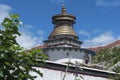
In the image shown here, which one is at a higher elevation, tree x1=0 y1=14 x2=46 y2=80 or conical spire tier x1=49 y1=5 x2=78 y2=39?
conical spire tier x1=49 y1=5 x2=78 y2=39

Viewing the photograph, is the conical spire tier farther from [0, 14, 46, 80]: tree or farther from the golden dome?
[0, 14, 46, 80]: tree

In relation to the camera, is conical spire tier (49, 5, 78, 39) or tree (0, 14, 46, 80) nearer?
tree (0, 14, 46, 80)

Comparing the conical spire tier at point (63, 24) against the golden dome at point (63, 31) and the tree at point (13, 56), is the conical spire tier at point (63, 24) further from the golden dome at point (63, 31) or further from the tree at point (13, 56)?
the tree at point (13, 56)

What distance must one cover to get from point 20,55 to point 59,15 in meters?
38.6

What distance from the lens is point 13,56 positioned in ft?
18.6

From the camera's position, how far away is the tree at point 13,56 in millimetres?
5645

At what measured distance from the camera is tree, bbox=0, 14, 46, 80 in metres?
5.64

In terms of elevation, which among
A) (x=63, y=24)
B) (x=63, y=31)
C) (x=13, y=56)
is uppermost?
(x=63, y=24)

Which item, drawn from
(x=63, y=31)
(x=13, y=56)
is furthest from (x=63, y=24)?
(x=13, y=56)

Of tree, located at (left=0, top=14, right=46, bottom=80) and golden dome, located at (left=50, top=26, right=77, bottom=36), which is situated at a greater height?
golden dome, located at (left=50, top=26, right=77, bottom=36)

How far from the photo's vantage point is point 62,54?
130ft

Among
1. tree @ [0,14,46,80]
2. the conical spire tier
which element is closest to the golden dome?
the conical spire tier

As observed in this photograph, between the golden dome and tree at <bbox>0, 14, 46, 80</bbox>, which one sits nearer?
tree at <bbox>0, 14, 46, 80</bbox>

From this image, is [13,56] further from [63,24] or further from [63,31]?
[63,24]
